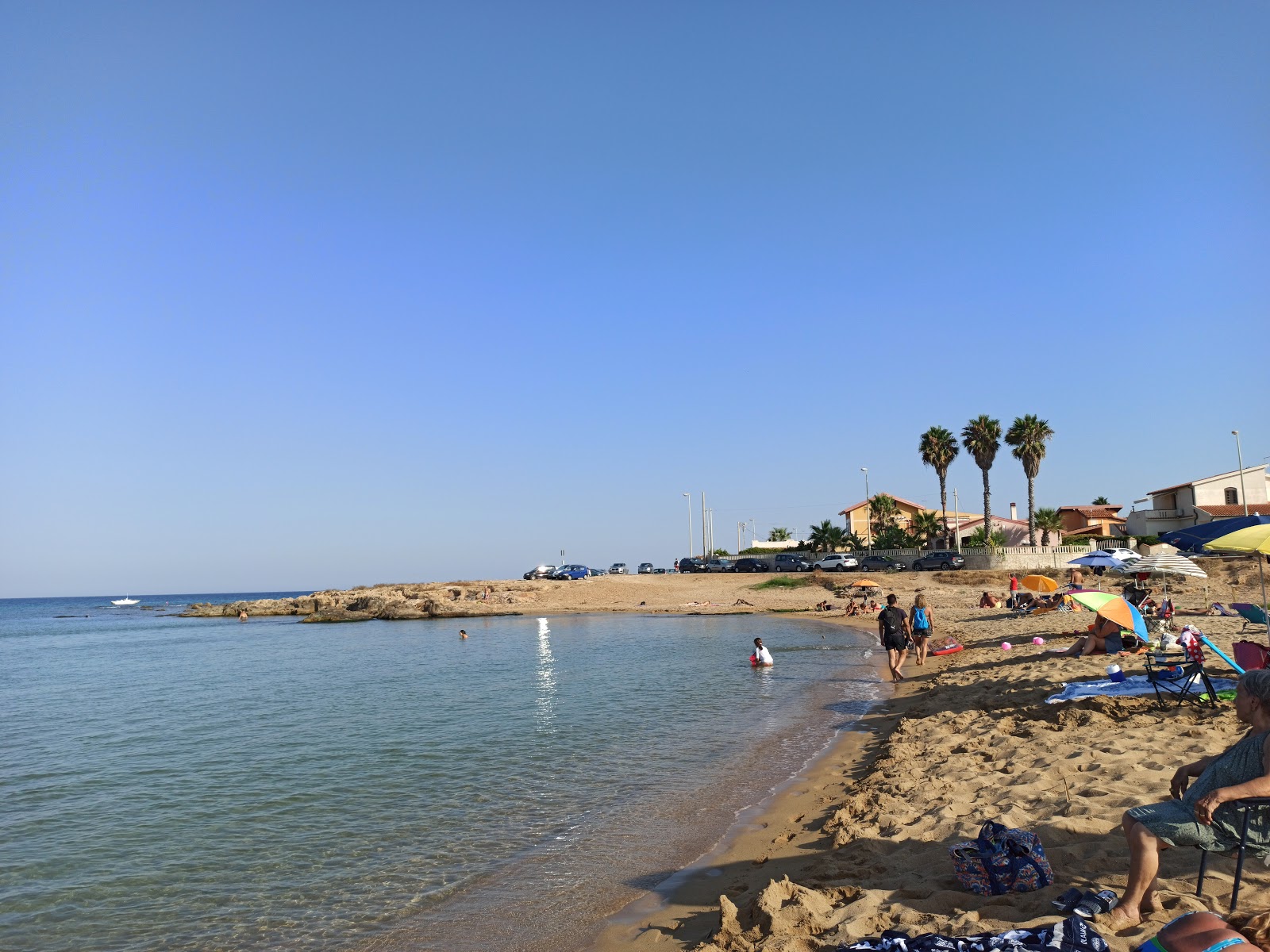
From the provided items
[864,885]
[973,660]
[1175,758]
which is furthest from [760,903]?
[973,660]

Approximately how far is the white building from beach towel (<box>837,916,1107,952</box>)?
61.2m

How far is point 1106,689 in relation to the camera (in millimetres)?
10914

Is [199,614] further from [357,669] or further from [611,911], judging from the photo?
[611,911]

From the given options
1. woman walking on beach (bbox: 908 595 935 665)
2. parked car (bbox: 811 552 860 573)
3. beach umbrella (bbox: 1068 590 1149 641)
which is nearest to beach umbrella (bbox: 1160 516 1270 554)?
beach umbrella (bbox: 1068 590 1149 641)

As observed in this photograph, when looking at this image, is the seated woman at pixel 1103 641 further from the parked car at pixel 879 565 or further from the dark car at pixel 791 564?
the dark car at pixel 791 564

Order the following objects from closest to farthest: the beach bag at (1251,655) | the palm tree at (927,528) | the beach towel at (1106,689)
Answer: the beach bag at (1251,655)
the beach towel at (1106,689)
the palm tree at (927,528)

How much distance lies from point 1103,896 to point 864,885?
5.62ft

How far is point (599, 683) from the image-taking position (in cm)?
2098

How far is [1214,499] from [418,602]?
57398mm

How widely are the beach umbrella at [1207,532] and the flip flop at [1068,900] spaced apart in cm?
889

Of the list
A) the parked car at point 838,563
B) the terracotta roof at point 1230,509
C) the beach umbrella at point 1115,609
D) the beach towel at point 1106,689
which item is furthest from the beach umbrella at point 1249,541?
the terracotta roof at point 1230,509

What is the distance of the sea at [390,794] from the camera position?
720 centimetres

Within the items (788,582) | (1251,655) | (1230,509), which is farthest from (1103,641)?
(1230,509)

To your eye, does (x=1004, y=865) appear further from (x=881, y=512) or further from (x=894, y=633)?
(x=881, y=512)
